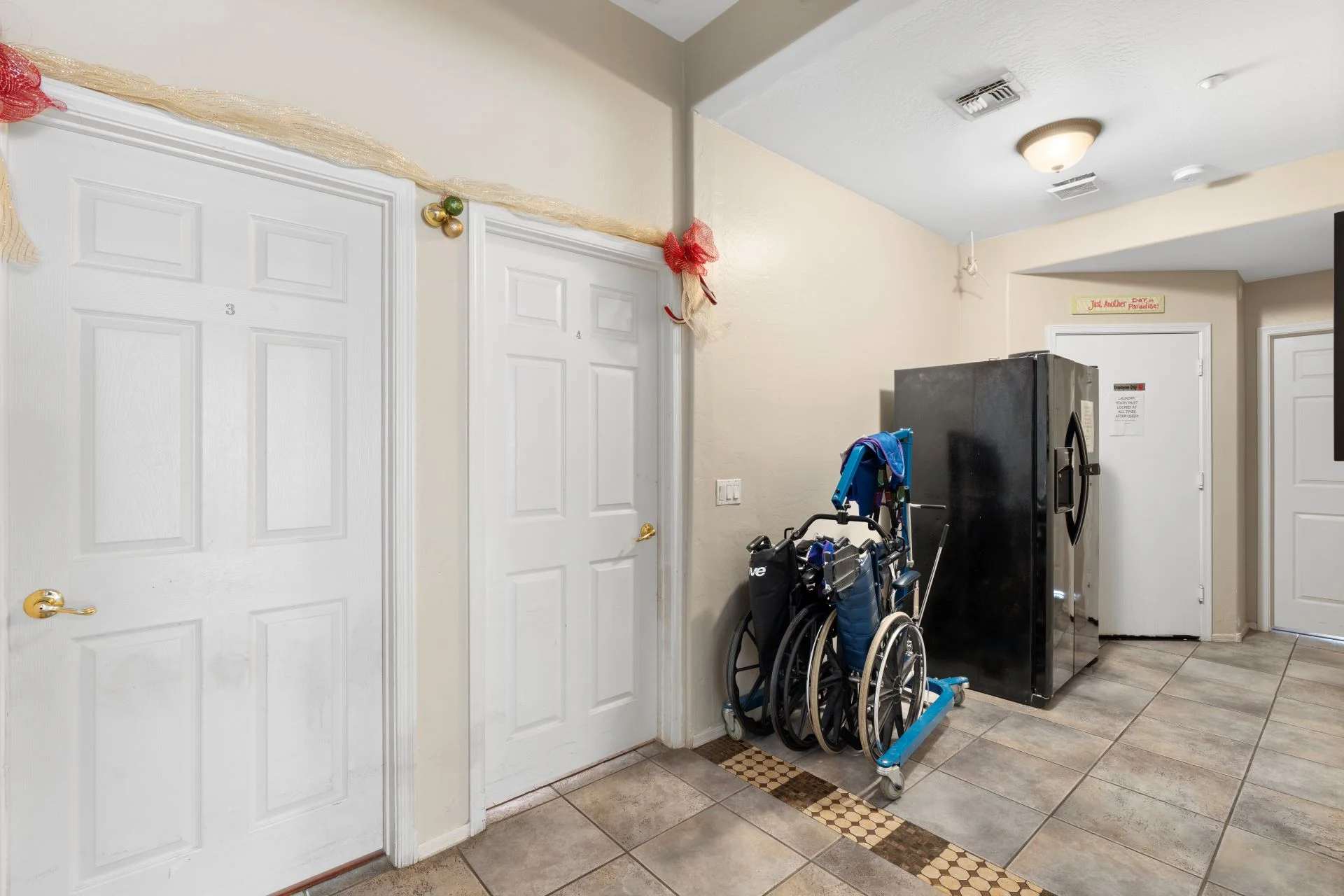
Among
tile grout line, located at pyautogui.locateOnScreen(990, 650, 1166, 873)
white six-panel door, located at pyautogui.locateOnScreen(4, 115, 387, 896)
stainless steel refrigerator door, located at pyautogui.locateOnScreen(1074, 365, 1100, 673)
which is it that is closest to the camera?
white six-panel door, located at pyautogui.locateOnScreen(4, 115, 387, 896)

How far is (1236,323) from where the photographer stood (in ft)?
13.3

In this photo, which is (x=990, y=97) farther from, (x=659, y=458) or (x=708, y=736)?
(x=708, y=736)

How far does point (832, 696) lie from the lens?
2.41 m

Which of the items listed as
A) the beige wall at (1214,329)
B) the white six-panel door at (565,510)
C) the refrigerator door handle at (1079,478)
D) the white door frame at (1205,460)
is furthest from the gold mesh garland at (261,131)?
the white door frame at (1205,460)

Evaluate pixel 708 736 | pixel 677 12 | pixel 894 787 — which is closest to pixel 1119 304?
pixel 677 12

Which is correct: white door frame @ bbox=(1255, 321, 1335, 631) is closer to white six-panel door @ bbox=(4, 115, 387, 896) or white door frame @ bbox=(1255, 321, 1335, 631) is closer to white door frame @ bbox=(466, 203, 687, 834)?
white door frame @ bbox=(466, 203, 687, 834)

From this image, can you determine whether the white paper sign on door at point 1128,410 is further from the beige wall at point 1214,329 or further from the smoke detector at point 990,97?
the smoke detector at point 990,97

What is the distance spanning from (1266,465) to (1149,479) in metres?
0.87

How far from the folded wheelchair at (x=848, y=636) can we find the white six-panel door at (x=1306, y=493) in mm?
3424

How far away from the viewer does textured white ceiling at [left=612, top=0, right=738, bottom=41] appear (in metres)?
2.36

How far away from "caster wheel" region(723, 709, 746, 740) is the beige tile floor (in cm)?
12

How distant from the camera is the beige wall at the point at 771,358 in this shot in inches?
104

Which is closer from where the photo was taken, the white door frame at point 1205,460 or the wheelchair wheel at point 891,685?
the wheelchair wheel at point 891,685

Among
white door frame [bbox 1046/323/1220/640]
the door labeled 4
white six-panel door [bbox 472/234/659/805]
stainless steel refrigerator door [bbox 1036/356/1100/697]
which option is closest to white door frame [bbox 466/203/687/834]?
white six-panel door [bbox 472/234/659/805]
